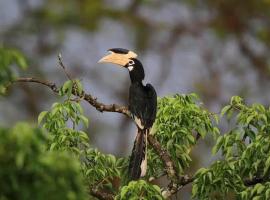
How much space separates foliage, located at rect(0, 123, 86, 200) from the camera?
12.5 ft

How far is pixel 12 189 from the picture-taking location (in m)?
3.81


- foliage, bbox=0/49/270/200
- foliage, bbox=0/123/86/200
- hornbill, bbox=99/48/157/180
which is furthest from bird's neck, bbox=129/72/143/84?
foliage, bbox=0/123/86/200

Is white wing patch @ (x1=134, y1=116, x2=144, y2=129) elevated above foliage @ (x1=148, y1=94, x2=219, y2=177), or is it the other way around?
white wing patch @ (x1=134, y1=116, x2=144, y2=129)

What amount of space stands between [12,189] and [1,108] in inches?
546

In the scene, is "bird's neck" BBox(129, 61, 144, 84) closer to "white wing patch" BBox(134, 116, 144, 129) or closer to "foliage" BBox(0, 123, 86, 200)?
"white wing patch" BBox(134, 116, 144, 129)

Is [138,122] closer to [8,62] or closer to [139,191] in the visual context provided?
[139,191]

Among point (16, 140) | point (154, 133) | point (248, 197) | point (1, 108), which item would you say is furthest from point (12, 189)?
point (1, 108)

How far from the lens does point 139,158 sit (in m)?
6.46

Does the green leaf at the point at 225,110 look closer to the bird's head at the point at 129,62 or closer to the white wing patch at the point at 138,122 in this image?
the white wing patch at the point at 138,122

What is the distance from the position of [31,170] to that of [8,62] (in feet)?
2.08

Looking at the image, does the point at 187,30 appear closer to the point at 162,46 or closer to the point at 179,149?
the point at 162,46

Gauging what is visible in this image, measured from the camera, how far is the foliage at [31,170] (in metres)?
3.79

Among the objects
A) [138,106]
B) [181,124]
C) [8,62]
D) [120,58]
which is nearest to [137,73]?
[120,58]

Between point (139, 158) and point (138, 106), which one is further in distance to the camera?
point (138, 106)
